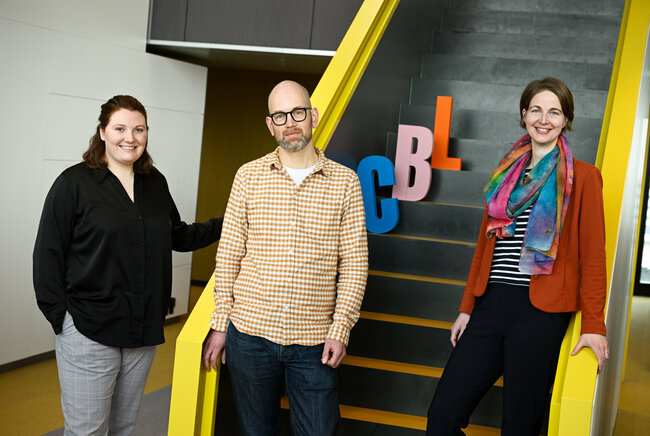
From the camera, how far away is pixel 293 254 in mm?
2320

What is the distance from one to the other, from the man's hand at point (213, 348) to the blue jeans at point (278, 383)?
0.18 feet

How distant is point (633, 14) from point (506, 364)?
2.13 m

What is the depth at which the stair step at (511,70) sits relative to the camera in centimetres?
516

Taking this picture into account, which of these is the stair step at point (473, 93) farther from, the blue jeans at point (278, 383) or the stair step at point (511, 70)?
the blue jeans at point (278, 383)

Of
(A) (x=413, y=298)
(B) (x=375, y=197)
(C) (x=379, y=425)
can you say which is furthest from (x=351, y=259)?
(B) (x=375, y=197)

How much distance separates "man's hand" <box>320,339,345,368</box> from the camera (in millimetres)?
2320

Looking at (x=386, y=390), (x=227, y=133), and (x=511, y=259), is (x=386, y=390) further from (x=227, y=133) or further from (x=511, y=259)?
(x=227, y=133)

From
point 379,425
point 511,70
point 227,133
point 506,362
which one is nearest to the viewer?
point 506,362

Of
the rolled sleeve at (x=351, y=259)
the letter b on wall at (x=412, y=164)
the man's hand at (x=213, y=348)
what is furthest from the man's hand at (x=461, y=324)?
the letter b on wall at (x=412, y=164)

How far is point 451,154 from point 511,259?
2.41m

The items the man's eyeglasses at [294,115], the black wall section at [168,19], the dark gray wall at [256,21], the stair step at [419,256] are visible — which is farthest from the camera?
the black wall section at [168,19]

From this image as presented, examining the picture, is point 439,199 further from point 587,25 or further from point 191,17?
point 191,17

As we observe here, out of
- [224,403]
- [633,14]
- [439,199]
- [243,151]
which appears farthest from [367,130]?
[243,151]

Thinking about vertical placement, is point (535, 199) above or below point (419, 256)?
above
